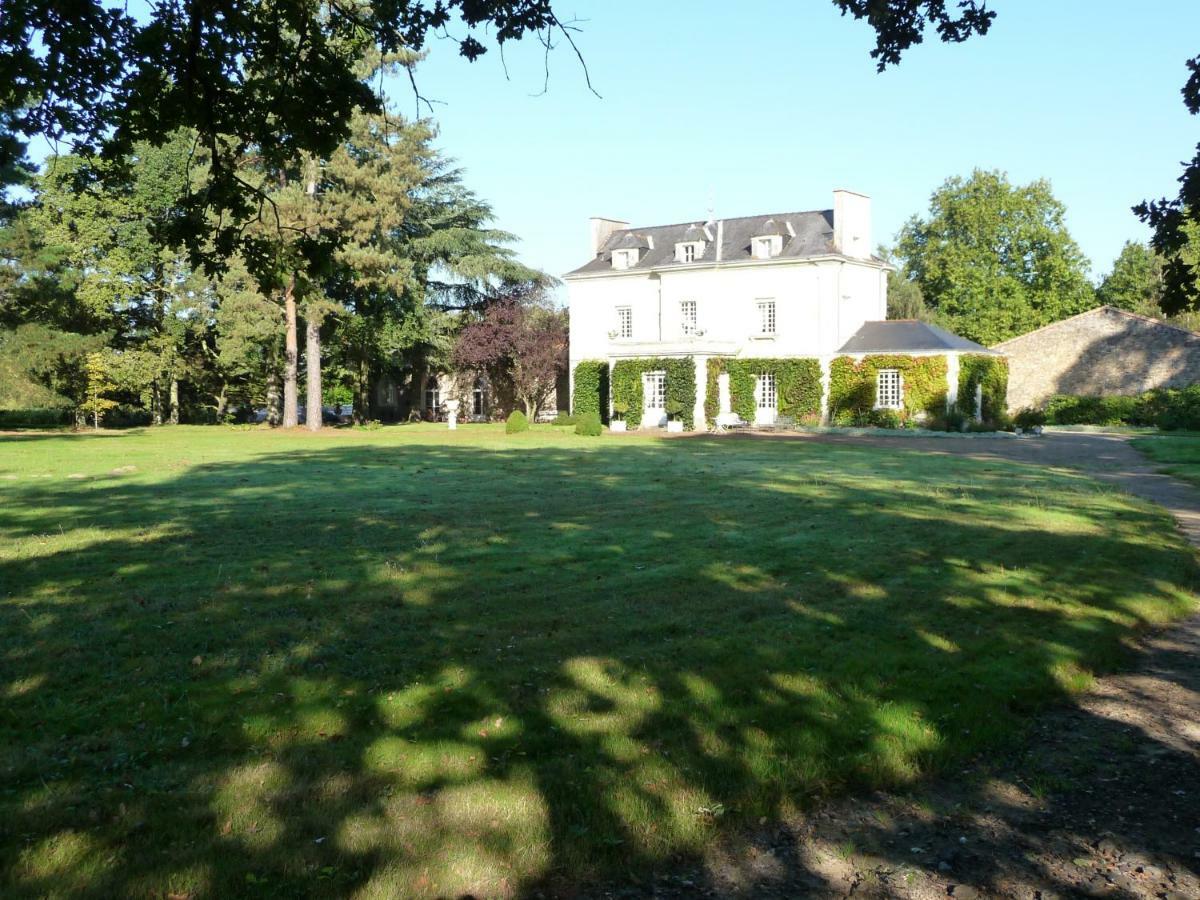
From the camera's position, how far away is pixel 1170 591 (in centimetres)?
948

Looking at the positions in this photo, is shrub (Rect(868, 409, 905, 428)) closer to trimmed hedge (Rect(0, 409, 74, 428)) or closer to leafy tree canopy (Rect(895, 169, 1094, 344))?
leafy tree canopy (Rect(895, 169, 1094, 344))

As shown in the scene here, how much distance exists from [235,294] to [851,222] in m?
29.2

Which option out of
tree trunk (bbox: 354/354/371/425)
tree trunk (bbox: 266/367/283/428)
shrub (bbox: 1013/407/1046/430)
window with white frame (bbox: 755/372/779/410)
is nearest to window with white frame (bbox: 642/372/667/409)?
window with white frame (bbox: 755/372/779/410)

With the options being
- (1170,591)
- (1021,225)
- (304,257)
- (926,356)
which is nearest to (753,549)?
(1170,591)

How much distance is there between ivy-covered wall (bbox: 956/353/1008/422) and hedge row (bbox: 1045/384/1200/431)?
32.5 ft

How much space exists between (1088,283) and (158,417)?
6138cm

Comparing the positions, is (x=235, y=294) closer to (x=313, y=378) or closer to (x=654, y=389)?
(x=313, y=378)

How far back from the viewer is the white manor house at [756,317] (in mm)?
47750

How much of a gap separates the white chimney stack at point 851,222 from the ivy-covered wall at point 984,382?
8.20 m

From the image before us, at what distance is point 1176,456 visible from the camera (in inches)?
1110

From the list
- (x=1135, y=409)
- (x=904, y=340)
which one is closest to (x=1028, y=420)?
(x=904, y=340)

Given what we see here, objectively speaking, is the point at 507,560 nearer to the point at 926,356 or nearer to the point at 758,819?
the point at 758,819

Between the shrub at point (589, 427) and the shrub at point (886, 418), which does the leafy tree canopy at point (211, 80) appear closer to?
the shrub at point (589, 427)

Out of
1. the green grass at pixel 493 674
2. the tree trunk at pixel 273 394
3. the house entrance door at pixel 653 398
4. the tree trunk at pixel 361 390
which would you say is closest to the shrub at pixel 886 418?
the house entrance door at pixel 653 398
